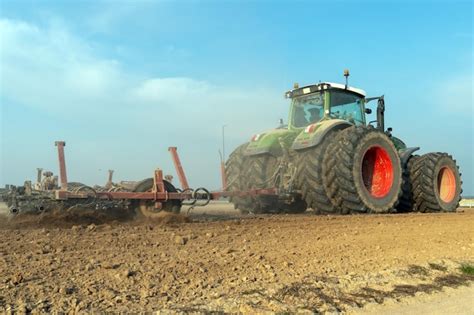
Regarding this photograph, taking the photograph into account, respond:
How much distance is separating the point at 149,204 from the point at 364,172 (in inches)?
165

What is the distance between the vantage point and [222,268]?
11.7 feet

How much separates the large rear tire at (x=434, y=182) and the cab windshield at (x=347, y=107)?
5.25 feet

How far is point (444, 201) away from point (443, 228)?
4.34m

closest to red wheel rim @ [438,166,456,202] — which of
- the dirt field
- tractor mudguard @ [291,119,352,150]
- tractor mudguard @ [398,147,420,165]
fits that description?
tractor mudguard @ [398,147,420,165]

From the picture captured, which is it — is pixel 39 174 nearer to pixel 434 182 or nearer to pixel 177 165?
pixel 177 165

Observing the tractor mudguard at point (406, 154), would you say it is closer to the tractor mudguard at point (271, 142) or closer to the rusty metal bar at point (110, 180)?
the tractor mudguard at point (271, 142)

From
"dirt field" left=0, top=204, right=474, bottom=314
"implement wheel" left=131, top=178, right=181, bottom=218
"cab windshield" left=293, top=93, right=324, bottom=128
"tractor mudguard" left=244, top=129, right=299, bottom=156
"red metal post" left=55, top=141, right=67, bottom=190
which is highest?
"cab windshield" left=293, top=93, right=324, bottom=128

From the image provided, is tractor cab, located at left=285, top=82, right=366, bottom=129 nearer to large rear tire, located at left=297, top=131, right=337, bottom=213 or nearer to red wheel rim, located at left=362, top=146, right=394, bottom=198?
red wheel rim, located at left=362, top=146, right=394, bottom=198

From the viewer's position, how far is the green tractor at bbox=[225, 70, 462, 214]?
7605mm

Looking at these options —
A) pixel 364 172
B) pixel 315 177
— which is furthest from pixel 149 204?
pixel 364 172

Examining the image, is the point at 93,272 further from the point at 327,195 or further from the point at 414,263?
the point at 327,195

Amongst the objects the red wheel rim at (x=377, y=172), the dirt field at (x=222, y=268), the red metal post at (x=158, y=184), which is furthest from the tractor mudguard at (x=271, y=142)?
the dirt field at (x=222, y=268)

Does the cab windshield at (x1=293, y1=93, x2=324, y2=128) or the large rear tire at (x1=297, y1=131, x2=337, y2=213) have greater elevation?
the cab windshield at (x1=293, y1=93, x2=324, y2=128)

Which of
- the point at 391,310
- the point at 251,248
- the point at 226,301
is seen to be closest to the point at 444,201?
the point at 251,248
